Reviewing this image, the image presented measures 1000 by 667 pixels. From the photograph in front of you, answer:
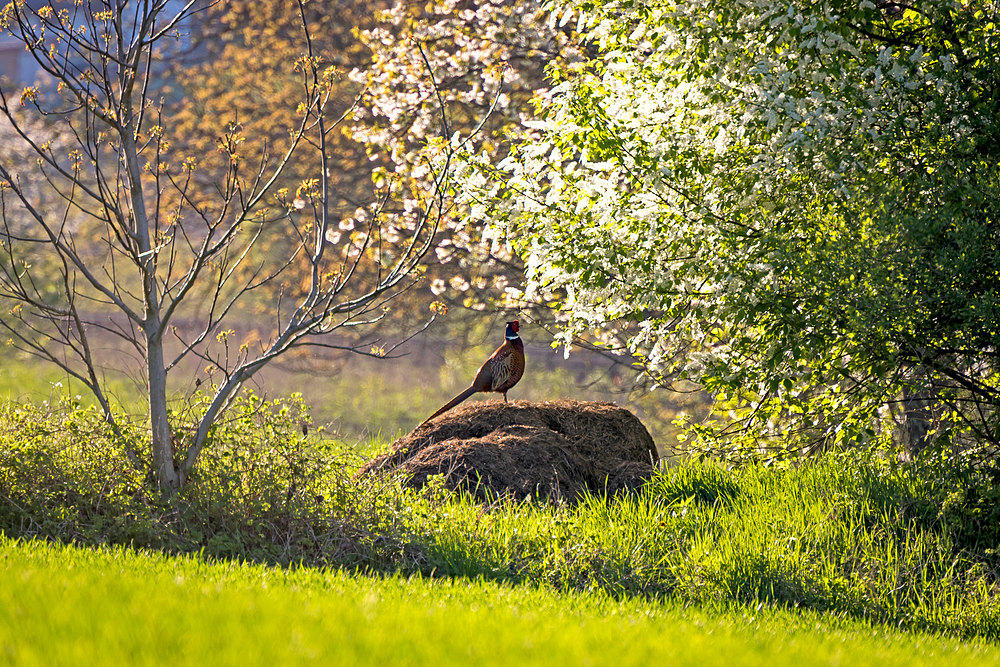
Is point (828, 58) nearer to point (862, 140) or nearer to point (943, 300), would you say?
point (862, 140)

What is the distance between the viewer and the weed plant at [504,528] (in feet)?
20.4

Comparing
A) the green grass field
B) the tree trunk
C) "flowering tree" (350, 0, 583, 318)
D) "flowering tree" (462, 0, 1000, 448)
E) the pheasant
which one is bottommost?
the green grass field

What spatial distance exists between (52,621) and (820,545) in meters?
5.22

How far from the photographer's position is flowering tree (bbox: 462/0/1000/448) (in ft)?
21.0

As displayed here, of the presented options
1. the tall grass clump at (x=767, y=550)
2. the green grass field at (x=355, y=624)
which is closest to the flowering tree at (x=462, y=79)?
the tall grass clump at (x=767, y=550)

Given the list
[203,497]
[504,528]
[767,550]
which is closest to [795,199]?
[767,550]

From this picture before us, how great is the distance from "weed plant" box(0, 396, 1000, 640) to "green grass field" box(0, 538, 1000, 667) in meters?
0.48

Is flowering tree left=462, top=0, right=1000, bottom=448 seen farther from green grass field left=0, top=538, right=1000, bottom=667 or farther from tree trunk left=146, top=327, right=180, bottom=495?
tree trunk left=146, top=327, right=180, bottom=495

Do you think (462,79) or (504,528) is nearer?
(504,528)

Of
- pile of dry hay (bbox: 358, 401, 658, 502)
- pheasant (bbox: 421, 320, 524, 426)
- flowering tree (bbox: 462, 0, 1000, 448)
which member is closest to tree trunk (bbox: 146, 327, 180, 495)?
pile of dry hay (bbox: 358, 401, 658, 502)

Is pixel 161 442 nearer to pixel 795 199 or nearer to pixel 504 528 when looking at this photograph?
pixel 504 528

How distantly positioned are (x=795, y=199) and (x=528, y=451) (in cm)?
339

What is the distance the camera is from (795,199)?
286 inches

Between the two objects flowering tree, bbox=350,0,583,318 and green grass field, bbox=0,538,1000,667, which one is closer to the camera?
green grass field, bbox=0,538,1000,667
